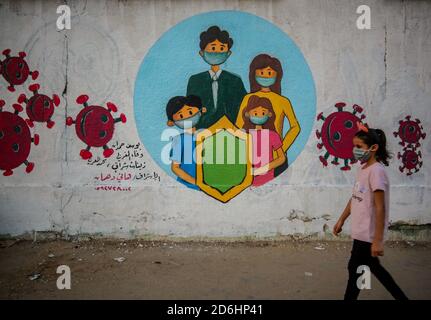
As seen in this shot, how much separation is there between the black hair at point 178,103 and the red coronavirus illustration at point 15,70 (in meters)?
1.94

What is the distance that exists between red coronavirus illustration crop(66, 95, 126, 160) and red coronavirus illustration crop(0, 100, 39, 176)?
65 centimetres

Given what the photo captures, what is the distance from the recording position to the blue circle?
4.80m

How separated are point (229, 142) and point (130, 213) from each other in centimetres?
173

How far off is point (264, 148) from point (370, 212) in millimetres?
2280

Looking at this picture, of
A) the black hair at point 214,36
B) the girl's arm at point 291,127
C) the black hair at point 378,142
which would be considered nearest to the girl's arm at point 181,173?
the girl's arm at point 291,127

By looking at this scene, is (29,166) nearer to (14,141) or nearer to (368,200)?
(14,141)

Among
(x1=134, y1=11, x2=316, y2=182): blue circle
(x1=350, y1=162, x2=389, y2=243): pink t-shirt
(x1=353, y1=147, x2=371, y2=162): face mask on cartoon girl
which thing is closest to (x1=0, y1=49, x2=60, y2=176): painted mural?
(x1=134, y1=11, x2=316, y2=182): blue circle

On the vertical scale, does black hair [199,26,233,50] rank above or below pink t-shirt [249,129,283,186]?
above

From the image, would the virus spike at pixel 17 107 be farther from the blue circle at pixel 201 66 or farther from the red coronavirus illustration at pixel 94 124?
the blue circle at pixel 201 66

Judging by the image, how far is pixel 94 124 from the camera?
487 cm

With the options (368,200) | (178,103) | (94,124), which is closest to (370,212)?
(368,200)

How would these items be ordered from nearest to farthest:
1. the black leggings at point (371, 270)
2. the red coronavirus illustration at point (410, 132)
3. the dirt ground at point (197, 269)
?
the black leggings at point (371, 270)
the dirt ground at point (197, 269)
the red coronavirus illustration at point (410, 132)

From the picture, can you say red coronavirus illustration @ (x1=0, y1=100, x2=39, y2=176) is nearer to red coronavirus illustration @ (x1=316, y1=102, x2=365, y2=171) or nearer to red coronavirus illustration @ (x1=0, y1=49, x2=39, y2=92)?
red coronavirus illustration @ (x1=0, y1=49, x2=39, y2=92)

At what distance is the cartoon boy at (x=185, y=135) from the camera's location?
4.84 m
